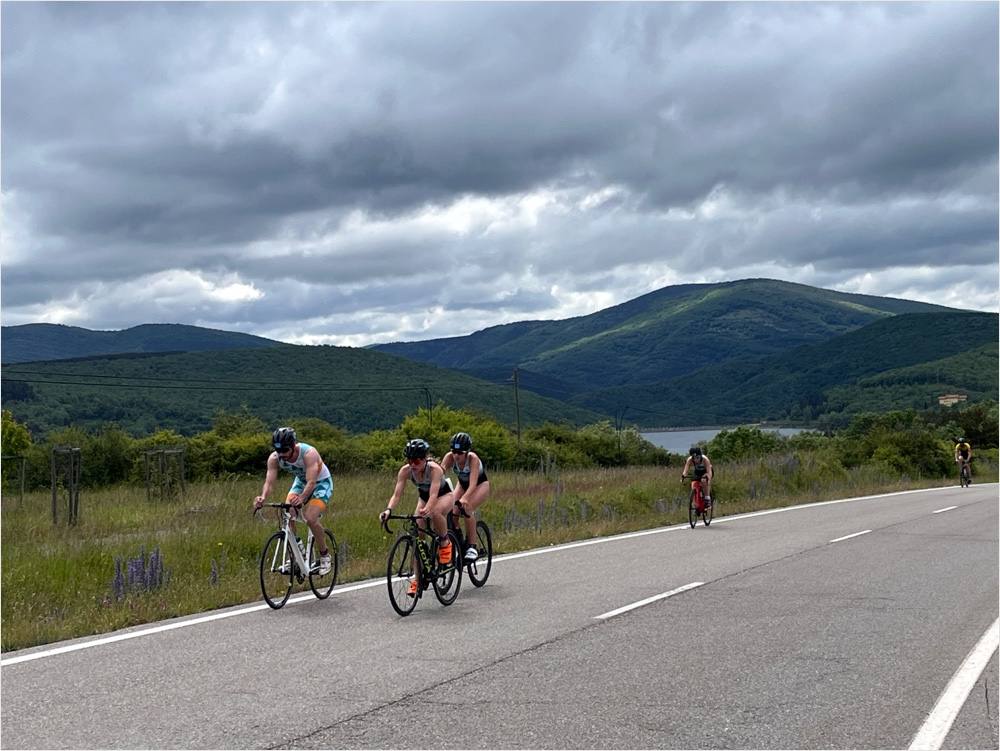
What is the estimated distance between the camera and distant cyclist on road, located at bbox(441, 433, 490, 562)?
1129 centimetres

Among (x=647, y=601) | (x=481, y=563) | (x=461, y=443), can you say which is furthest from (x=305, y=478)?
(x=647, y=601)

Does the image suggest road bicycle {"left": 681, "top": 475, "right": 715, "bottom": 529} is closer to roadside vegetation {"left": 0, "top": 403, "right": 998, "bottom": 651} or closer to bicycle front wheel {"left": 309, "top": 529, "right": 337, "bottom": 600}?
roadside vegetation {"left": 0, "top": 403, "right": 998, "bottom": 651}

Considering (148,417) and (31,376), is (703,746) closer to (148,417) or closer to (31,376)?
(148,417)

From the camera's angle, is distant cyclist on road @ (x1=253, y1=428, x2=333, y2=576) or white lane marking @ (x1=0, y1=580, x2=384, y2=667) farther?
distant cyclist on road @ (x1=253, y1=428, x2=333, y2=576)

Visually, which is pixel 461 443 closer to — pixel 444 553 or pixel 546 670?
pixel 444 553

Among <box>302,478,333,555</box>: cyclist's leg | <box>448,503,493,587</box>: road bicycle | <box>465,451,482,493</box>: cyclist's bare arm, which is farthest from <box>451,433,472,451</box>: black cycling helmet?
<box>302,478,333,555</box>: cyclist's leg

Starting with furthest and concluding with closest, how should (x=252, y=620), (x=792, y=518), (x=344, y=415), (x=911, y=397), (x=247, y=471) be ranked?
(x=911, y=397), (x=344, y=415), (x=247, y=471), (x=792, y=518), (x=252, y=620)

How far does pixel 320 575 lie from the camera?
11.0 metres

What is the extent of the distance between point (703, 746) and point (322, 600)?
5889 mm

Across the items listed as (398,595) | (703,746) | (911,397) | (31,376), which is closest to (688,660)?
(703,746)

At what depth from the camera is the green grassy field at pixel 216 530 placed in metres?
10.6

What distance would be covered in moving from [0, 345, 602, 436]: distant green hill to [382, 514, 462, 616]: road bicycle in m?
68.7

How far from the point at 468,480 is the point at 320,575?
1.87 m

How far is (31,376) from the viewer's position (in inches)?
5064
